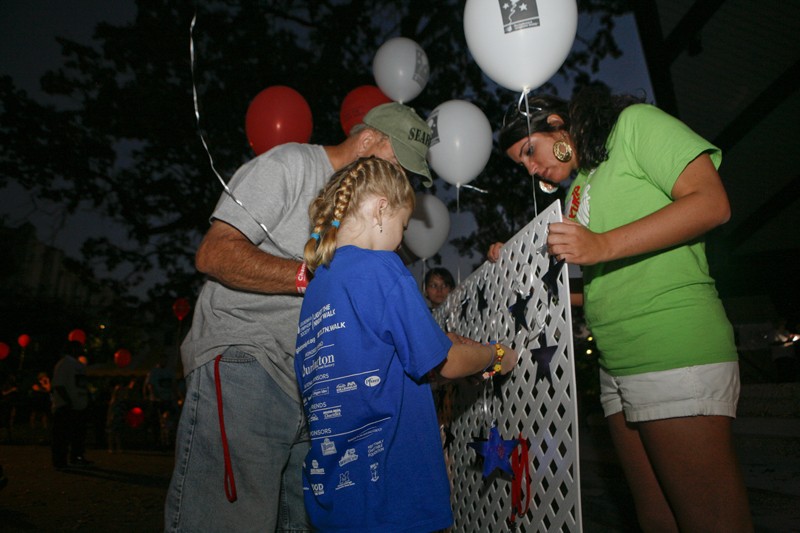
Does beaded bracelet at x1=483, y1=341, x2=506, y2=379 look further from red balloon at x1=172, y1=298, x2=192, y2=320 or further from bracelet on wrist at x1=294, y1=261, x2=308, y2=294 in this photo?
red balloon at x1=172, y1=298, x2=192, y2=320

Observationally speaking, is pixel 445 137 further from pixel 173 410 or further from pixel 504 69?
pixel 173 410

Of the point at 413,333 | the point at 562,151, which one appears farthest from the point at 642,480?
the point at 562,151

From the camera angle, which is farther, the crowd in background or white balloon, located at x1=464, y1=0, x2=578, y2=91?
the crowd in background

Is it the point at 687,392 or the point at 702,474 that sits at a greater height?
the point at 687,392

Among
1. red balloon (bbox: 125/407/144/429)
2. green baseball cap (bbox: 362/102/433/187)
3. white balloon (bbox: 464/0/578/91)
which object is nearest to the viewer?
green baseball cap (bbox: 362/102/433/187)

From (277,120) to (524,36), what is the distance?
2.78 m

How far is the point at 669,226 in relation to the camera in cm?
134

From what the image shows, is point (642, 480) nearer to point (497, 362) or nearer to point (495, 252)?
point (497, 362)

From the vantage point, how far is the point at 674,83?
7.55m

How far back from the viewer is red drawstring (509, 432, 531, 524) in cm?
170

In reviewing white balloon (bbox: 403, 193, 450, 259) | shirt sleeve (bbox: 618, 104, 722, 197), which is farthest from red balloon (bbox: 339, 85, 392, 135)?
shirt sleeve (bbox: 618, 104, 722, 197)

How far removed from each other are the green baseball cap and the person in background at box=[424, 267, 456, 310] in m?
2.83

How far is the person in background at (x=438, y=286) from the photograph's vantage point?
16.3ft

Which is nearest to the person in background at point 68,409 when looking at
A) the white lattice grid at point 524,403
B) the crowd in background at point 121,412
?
the crowd in background at point 121,412
